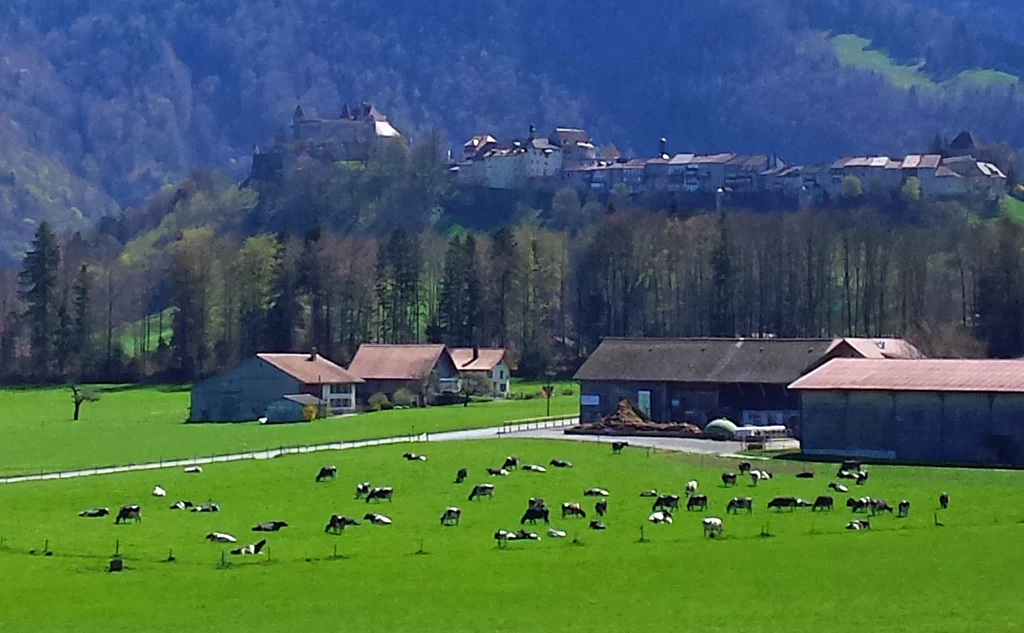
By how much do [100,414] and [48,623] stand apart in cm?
7414

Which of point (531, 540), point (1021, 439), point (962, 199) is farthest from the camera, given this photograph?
point (962, 199)

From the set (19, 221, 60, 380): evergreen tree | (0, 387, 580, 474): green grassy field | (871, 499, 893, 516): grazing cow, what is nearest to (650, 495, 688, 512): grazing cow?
(871, 499, 893, 516): grazing cow

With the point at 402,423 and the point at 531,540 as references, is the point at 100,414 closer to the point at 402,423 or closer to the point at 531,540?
the point at 402,423

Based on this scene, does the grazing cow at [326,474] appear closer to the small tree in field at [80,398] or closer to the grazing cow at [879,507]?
the grazing cow at [879,507]

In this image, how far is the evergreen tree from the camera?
5546 inches

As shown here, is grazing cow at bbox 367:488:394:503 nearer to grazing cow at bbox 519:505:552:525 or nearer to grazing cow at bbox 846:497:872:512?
grazing cow at bbox 519:505:552:525

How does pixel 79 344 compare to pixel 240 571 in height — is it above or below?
above

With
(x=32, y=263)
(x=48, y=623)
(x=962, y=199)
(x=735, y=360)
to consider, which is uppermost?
(x=962, y=199)

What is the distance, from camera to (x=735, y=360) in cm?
9281

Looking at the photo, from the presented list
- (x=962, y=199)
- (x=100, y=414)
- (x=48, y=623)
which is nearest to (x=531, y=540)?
(x=48, y=623)

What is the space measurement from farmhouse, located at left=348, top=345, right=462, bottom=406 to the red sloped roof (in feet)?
7.27

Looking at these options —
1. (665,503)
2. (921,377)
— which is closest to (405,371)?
(921,377)

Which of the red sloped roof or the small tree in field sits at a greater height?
the red sloped roof

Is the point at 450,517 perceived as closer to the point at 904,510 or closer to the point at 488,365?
the point at 904,510
